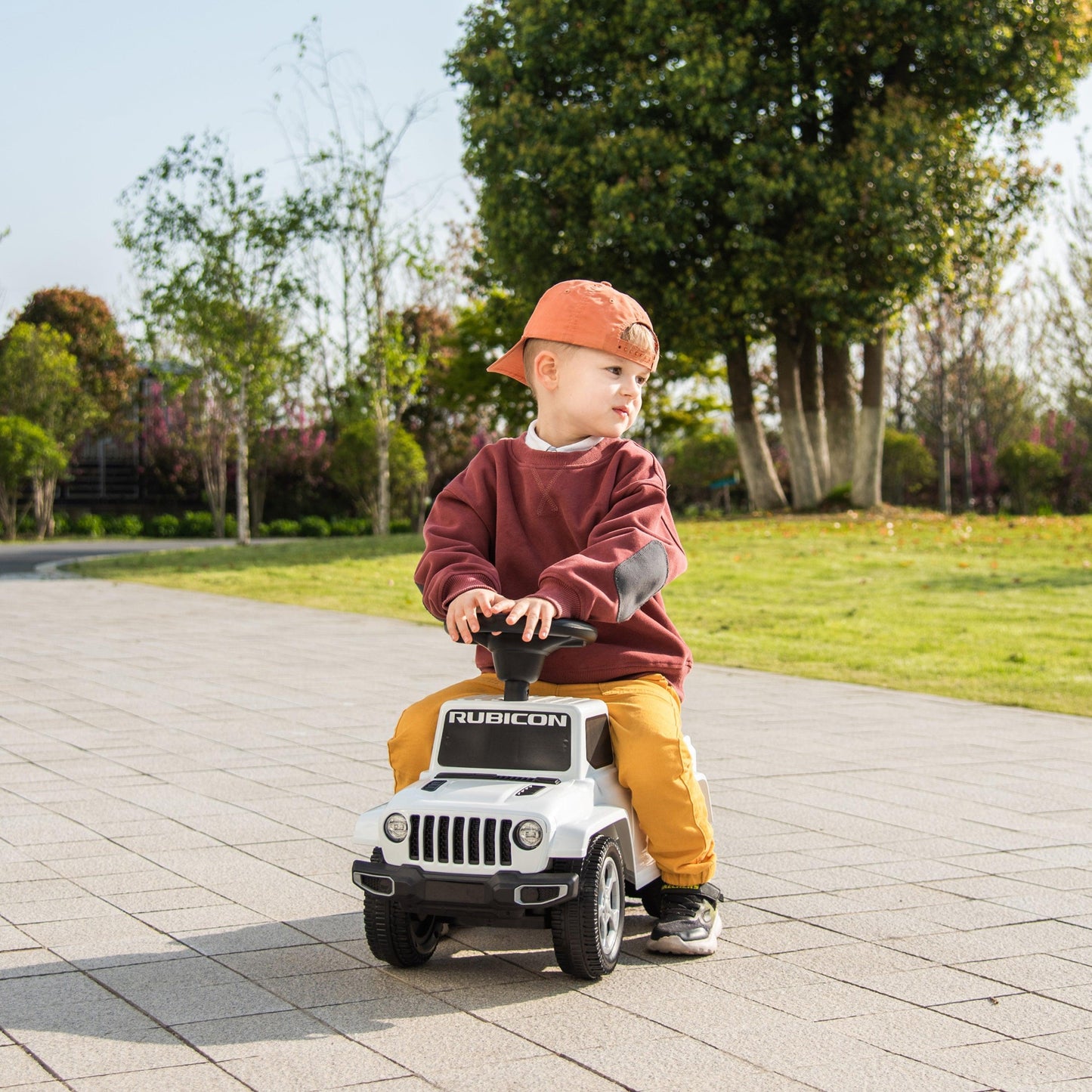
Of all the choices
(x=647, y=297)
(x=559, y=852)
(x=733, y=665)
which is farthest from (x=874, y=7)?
(x=559, y=852)

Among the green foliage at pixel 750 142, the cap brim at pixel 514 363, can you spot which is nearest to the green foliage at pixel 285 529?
the green foliage at pixel 750 142

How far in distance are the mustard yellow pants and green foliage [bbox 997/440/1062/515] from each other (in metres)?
28.2

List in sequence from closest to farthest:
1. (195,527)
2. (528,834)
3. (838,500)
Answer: (528,834) → (838,500) → (195,527)

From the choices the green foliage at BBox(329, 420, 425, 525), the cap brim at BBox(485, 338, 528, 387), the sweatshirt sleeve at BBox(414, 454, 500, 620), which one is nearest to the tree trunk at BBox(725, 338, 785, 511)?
the green foliage at BBox(329, 420, 425, 525)

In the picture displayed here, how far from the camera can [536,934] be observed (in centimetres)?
330

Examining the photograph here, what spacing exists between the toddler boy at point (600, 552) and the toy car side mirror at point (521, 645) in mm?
71

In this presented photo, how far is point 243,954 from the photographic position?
305cm

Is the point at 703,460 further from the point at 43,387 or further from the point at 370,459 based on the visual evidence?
the point at 43,387

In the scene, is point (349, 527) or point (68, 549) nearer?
point (68, 549)

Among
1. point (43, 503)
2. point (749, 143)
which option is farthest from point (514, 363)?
point (43, 503)

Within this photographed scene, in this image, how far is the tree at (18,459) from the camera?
28609mm

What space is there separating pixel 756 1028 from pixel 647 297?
1738 centimetres

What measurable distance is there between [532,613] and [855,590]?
34.4ft

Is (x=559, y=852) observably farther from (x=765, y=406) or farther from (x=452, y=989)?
(x=765, y=406)
